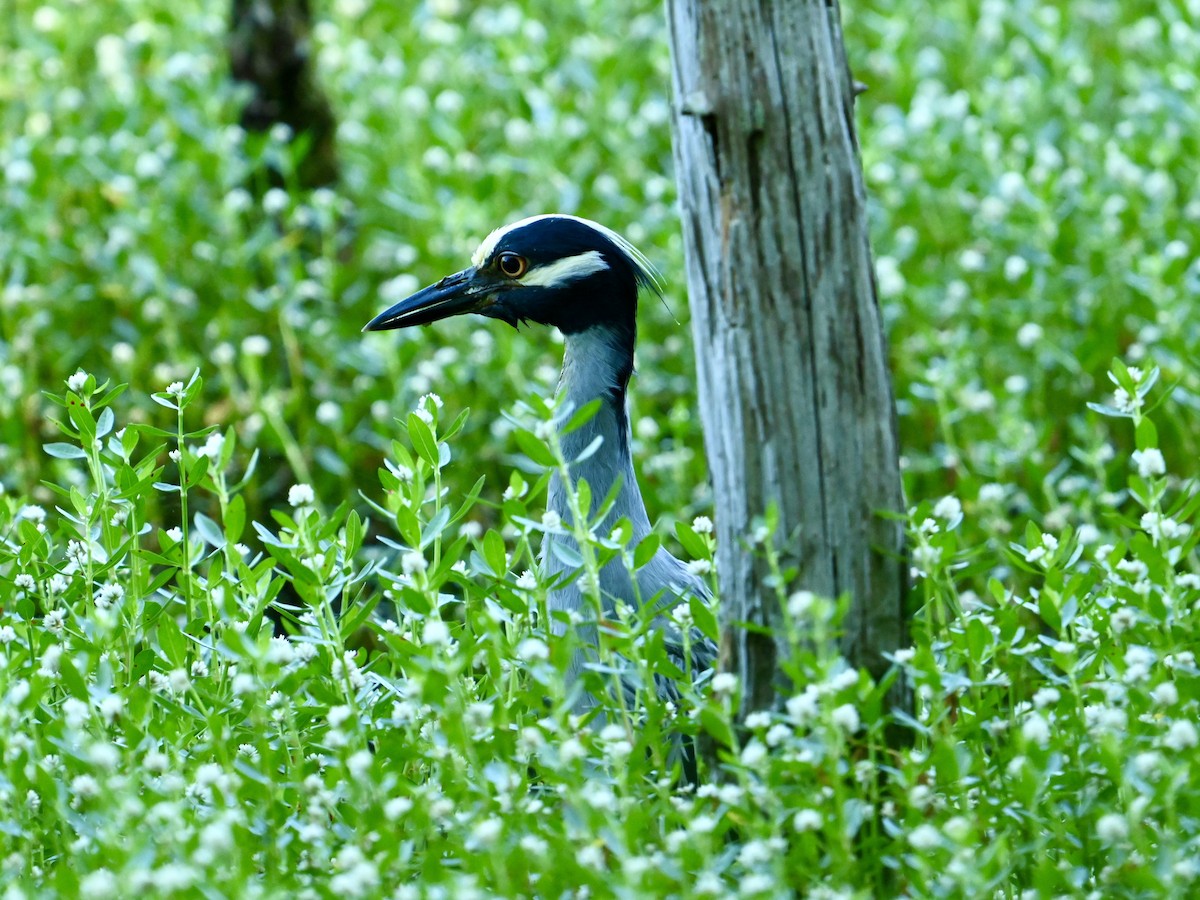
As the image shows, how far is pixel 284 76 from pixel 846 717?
464 cm

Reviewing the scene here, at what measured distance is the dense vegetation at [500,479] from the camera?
235 centimetres

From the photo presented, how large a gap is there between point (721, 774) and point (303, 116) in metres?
4.30

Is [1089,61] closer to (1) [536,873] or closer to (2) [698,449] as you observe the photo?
(2) [698,449]

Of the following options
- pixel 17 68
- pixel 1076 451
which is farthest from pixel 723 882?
pixel 17 68

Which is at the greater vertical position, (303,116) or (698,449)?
(303,116)

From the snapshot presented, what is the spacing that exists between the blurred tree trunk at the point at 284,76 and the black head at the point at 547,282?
8.59 ft

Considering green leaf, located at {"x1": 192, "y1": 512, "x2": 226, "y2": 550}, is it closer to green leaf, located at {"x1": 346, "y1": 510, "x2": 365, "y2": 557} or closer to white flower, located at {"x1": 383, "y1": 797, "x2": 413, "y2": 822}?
green leaf, located at {"x1": 346, "y1": 510, "x2": 365, "y2": 557}

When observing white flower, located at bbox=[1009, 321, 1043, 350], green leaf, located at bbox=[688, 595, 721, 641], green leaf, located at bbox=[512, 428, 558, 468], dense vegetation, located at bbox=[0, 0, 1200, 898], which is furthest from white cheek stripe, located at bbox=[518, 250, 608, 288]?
white flower, located at bbox=[1009, 321, 1043, 350]

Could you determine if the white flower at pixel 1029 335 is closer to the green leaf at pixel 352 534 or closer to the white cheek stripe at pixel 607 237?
the white cheek stripe at pixel 607 237

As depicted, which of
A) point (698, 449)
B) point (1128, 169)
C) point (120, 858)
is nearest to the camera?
point (120, 858)

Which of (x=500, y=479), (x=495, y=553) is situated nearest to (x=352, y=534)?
(x=495, y=553)

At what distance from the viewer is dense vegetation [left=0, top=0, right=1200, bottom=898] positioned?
2348mm

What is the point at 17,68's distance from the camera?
7.14 metres

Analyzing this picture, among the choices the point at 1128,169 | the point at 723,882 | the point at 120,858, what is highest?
the point at 1128,169
